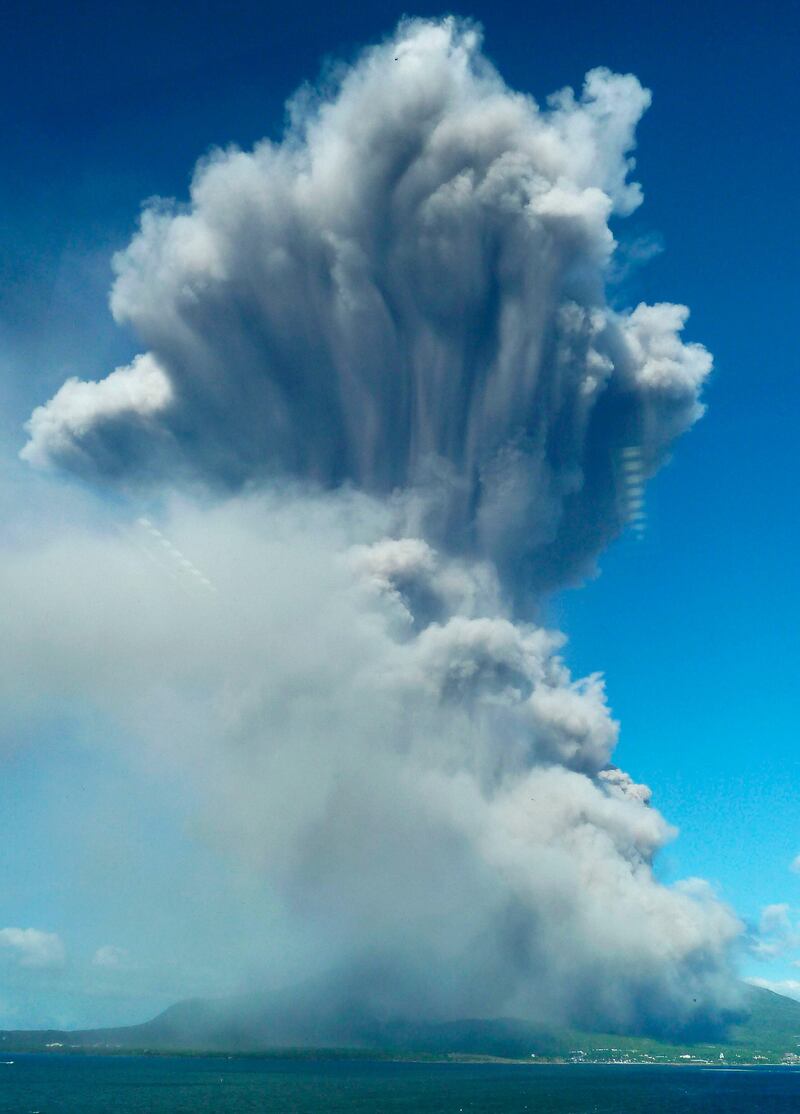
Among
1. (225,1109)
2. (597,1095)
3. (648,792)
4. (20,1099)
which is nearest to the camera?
(225,1109)

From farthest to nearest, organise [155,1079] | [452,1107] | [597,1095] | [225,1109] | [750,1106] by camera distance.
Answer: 1. [155,1079]
2. [597,1095]
3. [750,1106]
4. [452,1107]
5. [225,1109]

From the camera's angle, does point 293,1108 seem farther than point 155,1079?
No

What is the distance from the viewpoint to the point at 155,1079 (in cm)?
19975

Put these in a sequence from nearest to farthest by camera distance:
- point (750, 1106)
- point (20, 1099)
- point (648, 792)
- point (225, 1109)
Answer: point (225, 1109)
point (20, 1099)
point (750, 1106)
point (648, 792)

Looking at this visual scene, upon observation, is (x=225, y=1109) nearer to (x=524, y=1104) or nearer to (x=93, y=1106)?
(x=93, y=1106)

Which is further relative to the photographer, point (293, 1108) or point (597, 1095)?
point (597, 1095)

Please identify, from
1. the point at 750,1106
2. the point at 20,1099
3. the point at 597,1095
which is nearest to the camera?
the point at 20,1099

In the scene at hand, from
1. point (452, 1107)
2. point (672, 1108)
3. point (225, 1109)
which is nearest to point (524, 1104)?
point (452, 1107)

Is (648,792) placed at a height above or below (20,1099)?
above

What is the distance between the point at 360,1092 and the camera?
154375 mm

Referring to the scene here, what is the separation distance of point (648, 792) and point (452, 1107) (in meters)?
73.6

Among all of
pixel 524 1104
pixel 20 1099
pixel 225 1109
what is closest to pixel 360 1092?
pixel 524 1104

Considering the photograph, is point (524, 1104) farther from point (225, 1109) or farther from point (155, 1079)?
point (155, 1079)

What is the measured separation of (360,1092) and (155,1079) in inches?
2846
